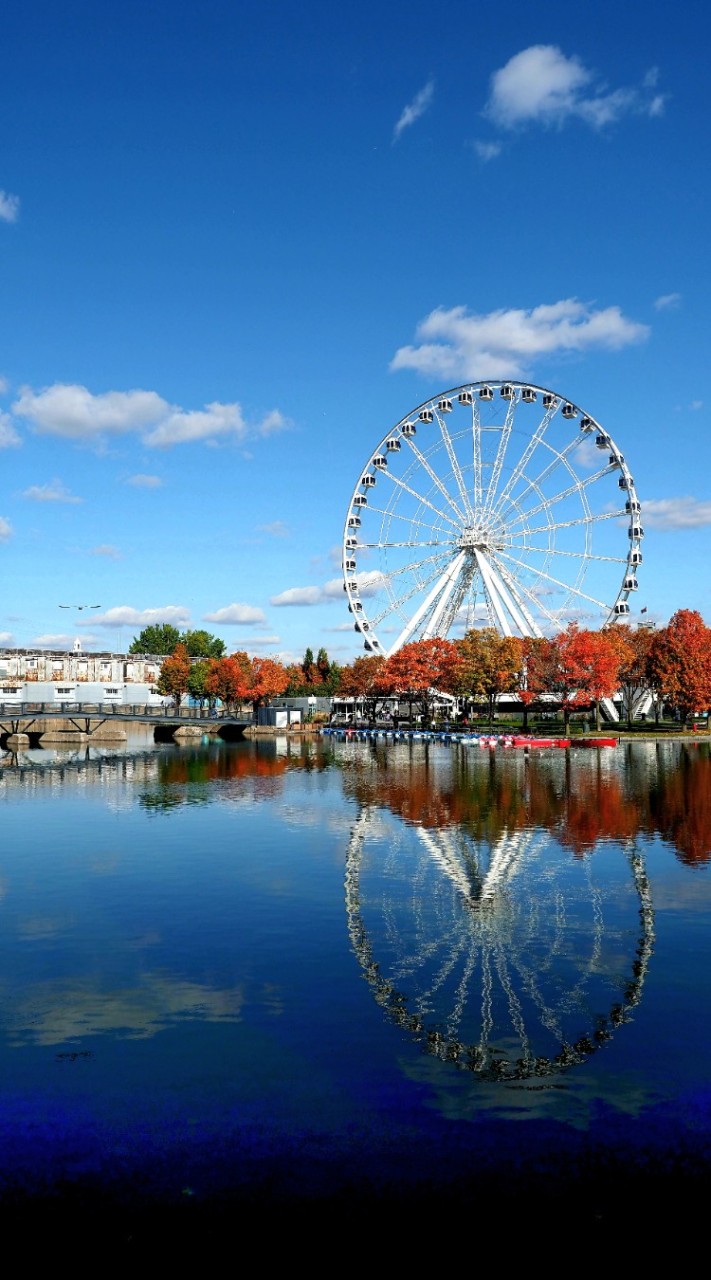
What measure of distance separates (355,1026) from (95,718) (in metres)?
103

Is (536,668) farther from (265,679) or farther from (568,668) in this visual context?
(265,679)

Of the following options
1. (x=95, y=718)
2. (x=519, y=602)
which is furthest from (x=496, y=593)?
(x=95, y=718)

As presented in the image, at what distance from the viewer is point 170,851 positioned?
32.3m

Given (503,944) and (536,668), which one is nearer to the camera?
(503,944)

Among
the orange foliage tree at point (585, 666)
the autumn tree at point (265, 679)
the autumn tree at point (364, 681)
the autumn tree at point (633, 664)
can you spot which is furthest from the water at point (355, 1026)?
the autumn tree at point (265, 679)

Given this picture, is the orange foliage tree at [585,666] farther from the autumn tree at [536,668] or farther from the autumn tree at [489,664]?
the autumn tree at [489,664]

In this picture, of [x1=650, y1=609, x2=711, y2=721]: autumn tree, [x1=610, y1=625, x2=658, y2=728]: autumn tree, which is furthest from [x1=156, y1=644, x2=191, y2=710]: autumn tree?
[x1=650, y1=609, x2=711, y2=721]: autumn tree

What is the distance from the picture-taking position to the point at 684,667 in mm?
95500

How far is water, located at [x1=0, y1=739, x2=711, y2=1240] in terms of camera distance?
10781mm

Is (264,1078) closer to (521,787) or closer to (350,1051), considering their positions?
(350,1051)

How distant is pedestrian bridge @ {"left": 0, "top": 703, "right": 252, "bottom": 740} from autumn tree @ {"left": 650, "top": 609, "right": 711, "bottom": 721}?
163 ft

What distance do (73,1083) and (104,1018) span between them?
2488 mm

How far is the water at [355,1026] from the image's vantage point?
35.4ft

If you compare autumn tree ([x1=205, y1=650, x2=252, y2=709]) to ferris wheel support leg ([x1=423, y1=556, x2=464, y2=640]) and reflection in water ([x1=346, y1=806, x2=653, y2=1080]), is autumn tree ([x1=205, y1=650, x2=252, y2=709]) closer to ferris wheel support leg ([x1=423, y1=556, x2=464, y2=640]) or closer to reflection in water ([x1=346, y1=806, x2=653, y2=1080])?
ferris wheel support leg ([x1=423, y1=556, x2=464, y2=640])
